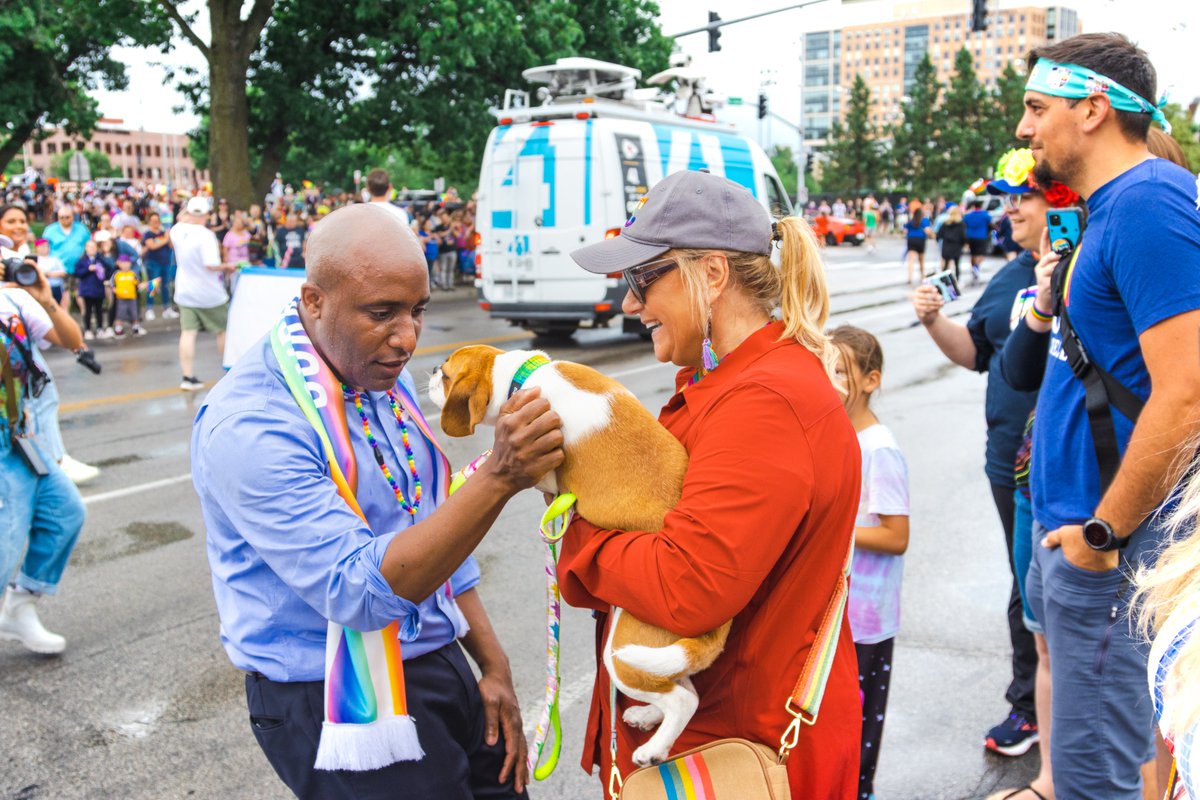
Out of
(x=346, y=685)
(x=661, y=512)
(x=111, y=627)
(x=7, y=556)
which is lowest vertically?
(x=111, y=627)

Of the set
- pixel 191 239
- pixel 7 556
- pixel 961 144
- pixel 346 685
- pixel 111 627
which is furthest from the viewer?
pixel 961 144

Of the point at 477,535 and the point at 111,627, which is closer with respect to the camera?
the point at 477,535

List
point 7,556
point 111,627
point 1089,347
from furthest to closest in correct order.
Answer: point 111,627
point 7,556
point 1089,347

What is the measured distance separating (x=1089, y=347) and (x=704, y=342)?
1159mm

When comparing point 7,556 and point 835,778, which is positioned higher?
point 835,778

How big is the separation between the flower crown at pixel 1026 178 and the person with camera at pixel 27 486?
4165 millimetres

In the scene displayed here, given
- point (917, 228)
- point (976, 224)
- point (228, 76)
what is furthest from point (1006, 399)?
point (976, 224)

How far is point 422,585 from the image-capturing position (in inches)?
76.3

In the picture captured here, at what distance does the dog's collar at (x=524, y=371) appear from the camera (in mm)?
2076

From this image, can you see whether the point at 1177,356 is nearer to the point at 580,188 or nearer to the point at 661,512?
the point at 661,512

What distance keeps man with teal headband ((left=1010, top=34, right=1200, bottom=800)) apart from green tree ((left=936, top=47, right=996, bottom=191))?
7627 centimetres

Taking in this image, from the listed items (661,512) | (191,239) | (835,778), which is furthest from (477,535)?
(191,239)

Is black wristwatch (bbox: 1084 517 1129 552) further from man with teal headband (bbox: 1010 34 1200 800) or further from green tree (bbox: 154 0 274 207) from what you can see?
green tree (bbox: 154 0 274 207)

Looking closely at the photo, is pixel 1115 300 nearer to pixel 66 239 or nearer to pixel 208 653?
pixel 208 653
